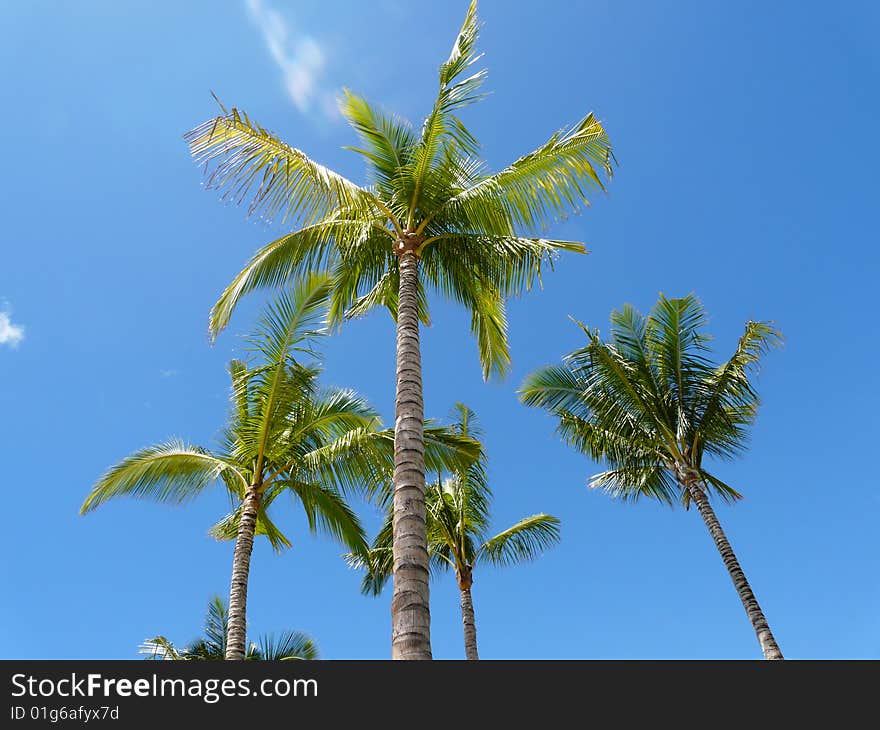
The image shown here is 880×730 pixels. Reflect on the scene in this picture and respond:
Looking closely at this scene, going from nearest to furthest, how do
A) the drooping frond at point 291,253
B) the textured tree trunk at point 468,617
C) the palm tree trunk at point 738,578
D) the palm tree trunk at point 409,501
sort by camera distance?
1. the palm tree trunk at point 409,501
2. the drooping frond at point 291,253
3. the palm tree trunk at point 738,578
4. the textured tree trunk at point 468,617

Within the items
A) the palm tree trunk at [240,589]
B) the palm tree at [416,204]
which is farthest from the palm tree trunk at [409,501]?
the palm tree trunk at [240,589]

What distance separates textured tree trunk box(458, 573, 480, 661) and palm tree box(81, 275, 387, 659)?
230 inches

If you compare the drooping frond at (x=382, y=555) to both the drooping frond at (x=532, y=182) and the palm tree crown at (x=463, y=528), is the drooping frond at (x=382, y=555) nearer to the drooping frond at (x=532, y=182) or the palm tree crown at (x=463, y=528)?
the palm tree crown at (x=463, y=528)

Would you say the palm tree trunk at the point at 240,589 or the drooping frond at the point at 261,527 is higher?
the drooping frond at the point at 261,527

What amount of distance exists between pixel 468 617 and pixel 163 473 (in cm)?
832

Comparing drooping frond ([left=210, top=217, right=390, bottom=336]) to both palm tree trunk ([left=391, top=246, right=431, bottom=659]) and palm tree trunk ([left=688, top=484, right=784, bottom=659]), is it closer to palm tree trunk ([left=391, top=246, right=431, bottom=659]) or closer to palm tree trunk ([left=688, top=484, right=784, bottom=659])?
palm tree trunk ([left=391, top=246, right=431, bottom=659])

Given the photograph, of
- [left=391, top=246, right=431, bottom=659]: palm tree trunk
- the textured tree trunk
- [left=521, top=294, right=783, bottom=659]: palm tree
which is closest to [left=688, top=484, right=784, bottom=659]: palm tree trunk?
[left=521, top=294, right=783, bottom=659]: palm tree

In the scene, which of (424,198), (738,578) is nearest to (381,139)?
(424,198)

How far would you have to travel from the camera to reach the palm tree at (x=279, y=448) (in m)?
11.3

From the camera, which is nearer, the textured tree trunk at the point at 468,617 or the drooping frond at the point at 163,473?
the drooping frond at the point at 163,473

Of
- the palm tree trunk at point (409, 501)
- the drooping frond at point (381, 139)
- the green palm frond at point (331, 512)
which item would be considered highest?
the drooping frond at point (381, 139)

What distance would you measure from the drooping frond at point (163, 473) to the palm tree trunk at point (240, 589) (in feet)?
2.73

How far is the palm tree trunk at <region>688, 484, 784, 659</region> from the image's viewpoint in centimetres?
1191
